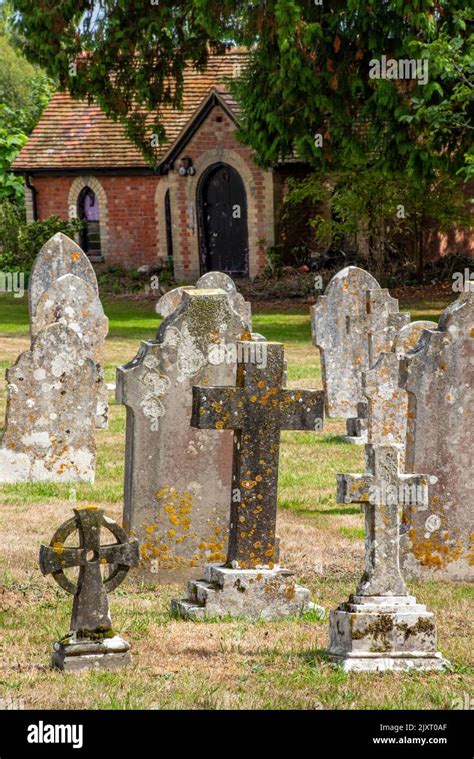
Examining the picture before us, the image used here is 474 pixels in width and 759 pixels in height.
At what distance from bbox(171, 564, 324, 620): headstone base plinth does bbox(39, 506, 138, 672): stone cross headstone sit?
977 millimetres

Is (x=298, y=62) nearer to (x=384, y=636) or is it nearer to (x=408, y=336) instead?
(x=408, y=336)

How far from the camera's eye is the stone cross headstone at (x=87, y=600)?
21.3 feet

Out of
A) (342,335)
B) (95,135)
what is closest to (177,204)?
(95,135)

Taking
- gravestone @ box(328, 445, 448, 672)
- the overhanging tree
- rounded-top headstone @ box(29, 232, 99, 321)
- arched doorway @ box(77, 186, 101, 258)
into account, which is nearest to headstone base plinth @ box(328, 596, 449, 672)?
gravestone @ box(328, 445, 448, 672)

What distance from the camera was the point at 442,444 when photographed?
9203 millimetres

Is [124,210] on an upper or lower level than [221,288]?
upper

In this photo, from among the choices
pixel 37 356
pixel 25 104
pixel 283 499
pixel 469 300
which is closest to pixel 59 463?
pixel 37 356

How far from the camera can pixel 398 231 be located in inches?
1363

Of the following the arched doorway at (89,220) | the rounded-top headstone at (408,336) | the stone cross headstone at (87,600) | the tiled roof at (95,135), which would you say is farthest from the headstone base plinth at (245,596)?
the arched doorway at (89,220)

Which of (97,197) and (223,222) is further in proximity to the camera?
(97,197)

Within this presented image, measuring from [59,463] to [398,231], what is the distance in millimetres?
23479

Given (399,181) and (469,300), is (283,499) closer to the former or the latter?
(469,300)

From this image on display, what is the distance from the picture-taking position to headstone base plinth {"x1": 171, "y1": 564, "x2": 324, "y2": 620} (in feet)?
24.9

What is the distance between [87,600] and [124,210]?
108ft
